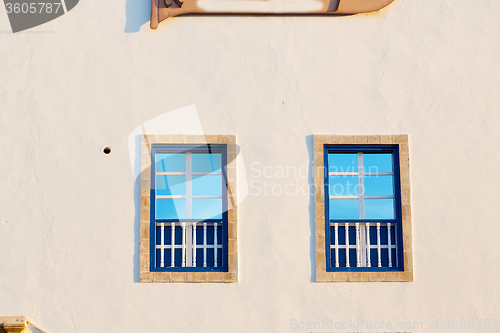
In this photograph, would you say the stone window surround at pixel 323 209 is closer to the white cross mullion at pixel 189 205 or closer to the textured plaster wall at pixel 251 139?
the textured plaster wall at pixel 251 139

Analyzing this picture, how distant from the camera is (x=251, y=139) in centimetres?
781

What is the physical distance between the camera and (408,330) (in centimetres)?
744

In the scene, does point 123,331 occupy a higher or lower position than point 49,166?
Answer: lower

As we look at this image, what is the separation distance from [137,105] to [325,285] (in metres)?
3.60

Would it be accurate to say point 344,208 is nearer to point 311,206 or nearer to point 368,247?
point 311,206

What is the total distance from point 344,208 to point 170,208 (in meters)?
2.43

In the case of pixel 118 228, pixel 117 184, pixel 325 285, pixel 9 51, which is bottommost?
pixel 325 285

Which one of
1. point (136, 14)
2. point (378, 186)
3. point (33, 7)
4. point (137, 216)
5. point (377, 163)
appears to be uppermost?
point (33, 7)

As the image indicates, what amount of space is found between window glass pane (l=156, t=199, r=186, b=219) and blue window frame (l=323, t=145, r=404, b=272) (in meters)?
2.00

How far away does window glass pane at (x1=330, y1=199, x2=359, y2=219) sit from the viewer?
7816 millimetres

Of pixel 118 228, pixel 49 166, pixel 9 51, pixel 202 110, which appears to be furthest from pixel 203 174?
pixel 9 51

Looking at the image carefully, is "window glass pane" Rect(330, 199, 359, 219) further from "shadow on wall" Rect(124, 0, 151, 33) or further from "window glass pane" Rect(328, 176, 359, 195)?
"shadow on wall" Rect(124, 0, 151, 33)

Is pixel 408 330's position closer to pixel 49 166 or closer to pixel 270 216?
pixel 270 216

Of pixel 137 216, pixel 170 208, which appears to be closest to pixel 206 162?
pixel 170 208
